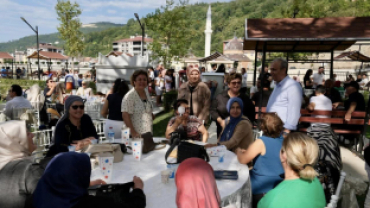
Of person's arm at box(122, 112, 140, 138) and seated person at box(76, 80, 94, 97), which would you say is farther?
seated person at box(76, 80, 94, 97)

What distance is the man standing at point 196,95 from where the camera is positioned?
4.29 m

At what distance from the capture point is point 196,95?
428 centimetres

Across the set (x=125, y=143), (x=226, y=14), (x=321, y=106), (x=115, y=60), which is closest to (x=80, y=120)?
(x=125, y=143)

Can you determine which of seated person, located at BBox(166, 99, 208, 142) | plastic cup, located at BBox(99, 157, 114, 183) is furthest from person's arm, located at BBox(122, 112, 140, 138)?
plastic cup, located at BBox(99, 157, 114, 183)

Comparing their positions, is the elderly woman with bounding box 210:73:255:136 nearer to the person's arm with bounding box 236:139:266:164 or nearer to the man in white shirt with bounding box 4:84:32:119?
the person's arm with bounding box 236:139:266:164

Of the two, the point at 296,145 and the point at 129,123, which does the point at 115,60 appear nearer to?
the point at 129,123

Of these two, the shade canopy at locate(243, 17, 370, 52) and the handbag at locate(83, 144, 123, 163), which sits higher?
the shade canopy at locate(243, 17, 370, 52)

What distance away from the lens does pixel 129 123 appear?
357 centimetres

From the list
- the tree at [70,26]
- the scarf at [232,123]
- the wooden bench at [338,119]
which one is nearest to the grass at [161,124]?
the wooden bench at [338,119]

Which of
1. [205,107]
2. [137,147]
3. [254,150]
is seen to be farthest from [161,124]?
[254,150]

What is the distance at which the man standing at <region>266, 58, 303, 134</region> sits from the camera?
Result: 11.0ft

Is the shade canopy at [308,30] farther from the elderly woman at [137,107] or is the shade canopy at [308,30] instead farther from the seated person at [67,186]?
the seated person at [67,186]

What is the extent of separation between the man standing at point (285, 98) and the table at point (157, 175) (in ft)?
3.67

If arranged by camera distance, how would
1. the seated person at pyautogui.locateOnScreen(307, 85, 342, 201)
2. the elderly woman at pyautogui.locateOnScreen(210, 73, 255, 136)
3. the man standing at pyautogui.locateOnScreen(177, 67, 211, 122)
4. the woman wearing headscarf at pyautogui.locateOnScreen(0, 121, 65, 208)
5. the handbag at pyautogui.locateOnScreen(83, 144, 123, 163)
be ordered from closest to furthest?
1. the woman wearing headscarf at pyautogui.locateOnScreen(0, 121, 65, 208)
2. the handbag at pyautogui.locateOnScreen(83, 144, 123, 163)
3. the seated person at pyautogui.locateOnScreen(307, 85, 342, 201)
4. the elderly woman at pyautogui.locateOnScreen(210, 73, 255, 136)
5. the man standing at pyautogui.locateOnScreen(177, 67, 211, 122)
